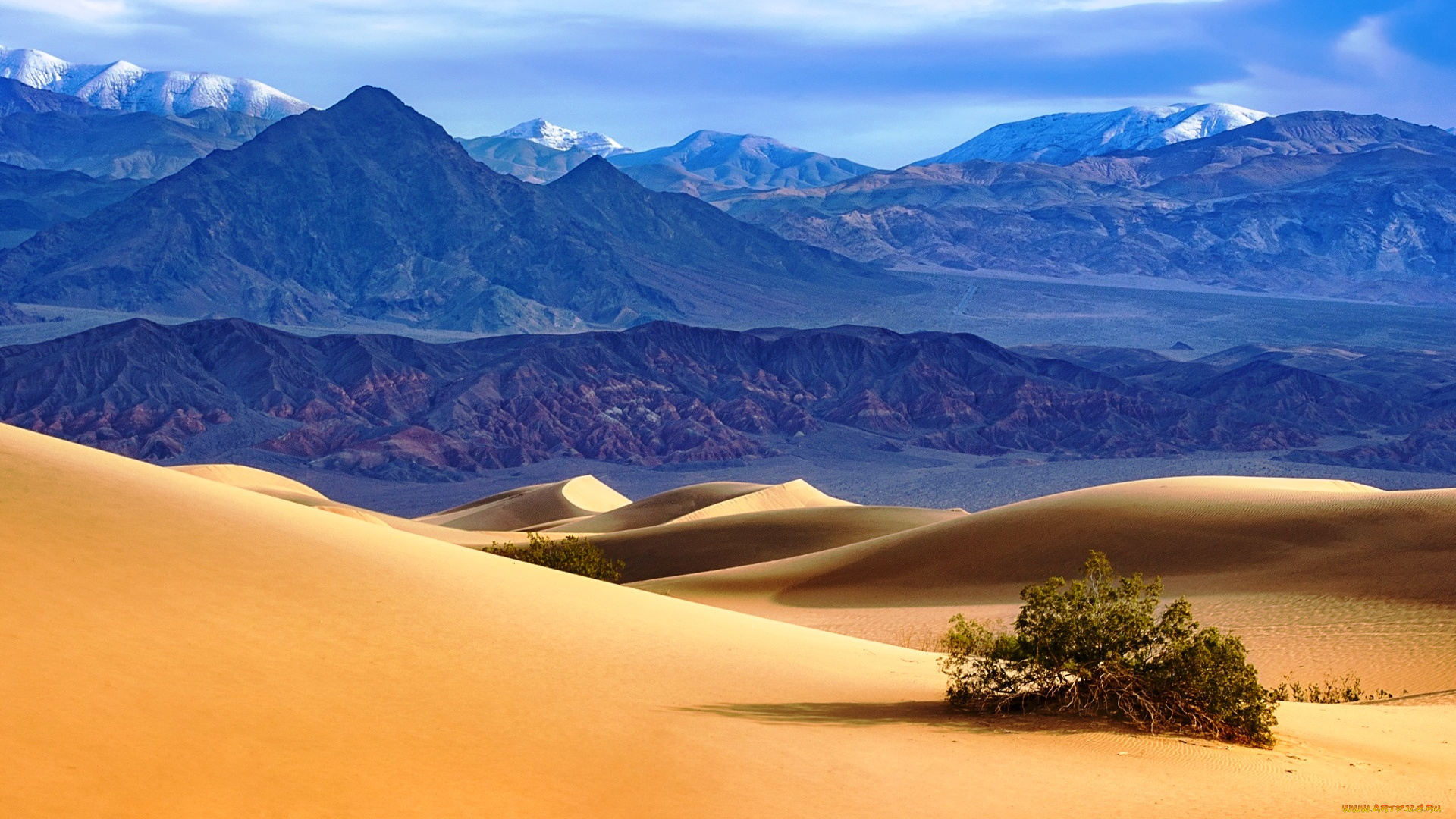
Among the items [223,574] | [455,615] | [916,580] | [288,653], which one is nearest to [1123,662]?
[455,615]

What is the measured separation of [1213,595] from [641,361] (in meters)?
142

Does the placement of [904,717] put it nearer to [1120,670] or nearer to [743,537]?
[1120,670]

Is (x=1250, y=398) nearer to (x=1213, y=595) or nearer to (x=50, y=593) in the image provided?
(x=1213, y=595)

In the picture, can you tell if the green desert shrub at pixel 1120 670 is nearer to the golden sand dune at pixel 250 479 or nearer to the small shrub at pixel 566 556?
the small shrub at pixel 566 556

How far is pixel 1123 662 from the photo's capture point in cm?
1437

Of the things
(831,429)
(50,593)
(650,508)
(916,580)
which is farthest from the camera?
(831,429)

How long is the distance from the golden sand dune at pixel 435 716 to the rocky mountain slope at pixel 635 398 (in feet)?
394

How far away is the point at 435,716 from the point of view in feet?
39.1

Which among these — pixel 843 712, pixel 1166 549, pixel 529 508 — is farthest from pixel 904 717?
pixel 529 508

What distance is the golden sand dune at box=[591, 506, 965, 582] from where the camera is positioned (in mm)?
49188

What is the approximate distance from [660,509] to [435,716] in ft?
192

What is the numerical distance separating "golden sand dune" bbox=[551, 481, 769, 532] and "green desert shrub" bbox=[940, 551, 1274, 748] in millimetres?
50345

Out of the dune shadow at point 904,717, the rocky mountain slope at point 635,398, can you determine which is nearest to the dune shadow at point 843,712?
the dune shadow at point 904,717

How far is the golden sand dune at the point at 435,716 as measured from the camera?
9.89 m
